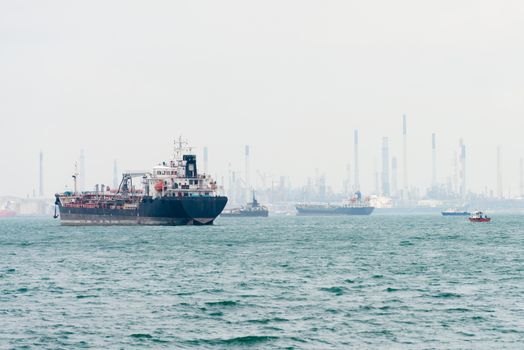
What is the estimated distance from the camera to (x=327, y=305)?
5159 centimetres

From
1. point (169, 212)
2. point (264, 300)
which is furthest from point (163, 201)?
point (264, 300)

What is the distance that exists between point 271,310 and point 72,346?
1307 cm

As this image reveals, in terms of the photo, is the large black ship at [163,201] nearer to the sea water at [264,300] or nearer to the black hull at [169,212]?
the black hull at [169,212]

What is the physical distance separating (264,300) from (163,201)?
11916 cm

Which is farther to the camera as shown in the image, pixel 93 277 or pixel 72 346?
pixel 93 277

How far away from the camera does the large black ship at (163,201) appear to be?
569 ft

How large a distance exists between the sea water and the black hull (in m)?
76.9

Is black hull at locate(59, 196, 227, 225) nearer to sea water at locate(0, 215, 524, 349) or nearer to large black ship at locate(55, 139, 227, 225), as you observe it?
large black ship at locate(55, 139, 227, 225)

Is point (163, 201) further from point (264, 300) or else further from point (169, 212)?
Result: point (264, 300)

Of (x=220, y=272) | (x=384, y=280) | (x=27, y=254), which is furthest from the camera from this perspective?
(x=27, y=254)

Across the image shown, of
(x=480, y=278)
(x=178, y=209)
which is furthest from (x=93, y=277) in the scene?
(x=178, y=209)

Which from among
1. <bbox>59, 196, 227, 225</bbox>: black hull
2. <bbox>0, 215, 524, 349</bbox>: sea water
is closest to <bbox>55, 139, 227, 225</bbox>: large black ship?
<bbox>59, 196, 227, 225</bbox>: black hull

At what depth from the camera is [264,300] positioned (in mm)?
54250

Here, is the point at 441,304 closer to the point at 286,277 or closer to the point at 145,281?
the point at 286,277
